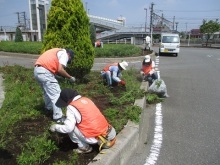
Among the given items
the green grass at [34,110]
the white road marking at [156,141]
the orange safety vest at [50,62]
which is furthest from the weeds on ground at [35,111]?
the orange safety vest at [50,62]

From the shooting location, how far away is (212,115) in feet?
17.5

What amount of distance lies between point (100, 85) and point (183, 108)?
2.32 m

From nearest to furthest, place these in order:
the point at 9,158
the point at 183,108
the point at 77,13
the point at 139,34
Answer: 1. the point at 9,158
2. the point at 183,108
3. the point at 77,13
4. the point at 139,34

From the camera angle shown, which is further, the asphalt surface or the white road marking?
the white road marking

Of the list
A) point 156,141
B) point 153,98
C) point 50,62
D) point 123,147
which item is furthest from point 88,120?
point 153,98

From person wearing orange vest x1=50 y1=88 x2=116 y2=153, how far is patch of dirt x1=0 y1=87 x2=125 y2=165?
17 cm

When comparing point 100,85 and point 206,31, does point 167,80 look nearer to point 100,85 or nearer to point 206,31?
point 100,85

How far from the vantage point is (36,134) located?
353cm

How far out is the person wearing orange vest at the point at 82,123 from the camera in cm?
288

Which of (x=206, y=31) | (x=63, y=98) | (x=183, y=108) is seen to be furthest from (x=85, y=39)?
(x=206, y=31)

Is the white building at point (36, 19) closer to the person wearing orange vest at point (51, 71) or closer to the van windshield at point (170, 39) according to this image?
the van windshield at point (170, 39)

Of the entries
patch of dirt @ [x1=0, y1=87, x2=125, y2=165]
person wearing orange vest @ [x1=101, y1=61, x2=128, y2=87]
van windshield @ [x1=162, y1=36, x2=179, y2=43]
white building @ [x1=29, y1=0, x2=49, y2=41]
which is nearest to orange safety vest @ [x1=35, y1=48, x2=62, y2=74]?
patch of dirt @ [x1=0, y1=87, x2=125, y2=165]

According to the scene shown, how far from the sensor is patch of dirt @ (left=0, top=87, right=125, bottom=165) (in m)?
2.87

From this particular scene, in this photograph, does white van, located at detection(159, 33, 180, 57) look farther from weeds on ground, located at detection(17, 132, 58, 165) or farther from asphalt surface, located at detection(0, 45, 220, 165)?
weeds on ground, located at detection(17, 132, 58, 165)
